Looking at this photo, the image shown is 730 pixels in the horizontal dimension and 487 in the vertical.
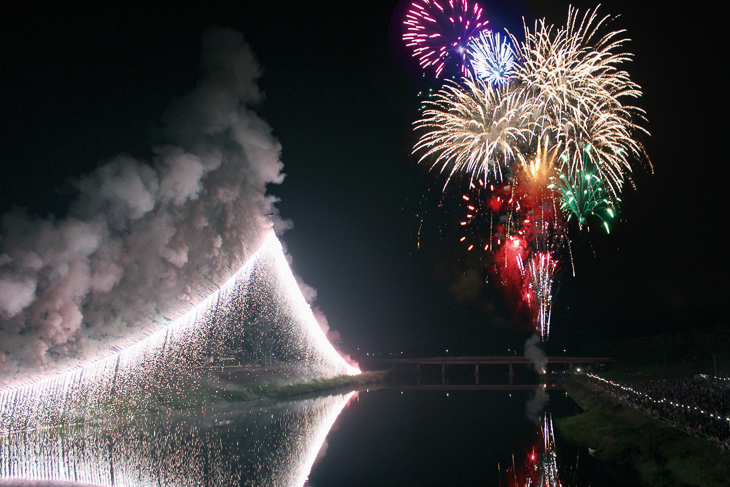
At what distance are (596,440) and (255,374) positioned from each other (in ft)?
103

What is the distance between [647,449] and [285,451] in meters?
11.9

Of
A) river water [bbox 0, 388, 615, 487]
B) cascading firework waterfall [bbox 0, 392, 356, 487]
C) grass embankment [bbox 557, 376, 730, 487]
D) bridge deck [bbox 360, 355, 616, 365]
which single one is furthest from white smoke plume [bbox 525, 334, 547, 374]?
cascading firework waterfall [bbox 0, 392, 356, 487]

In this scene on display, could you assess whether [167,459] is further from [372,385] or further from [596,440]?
[372,385]

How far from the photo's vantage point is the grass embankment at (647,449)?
12.6 meters

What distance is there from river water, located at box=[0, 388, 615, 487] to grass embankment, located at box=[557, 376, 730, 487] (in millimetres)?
995

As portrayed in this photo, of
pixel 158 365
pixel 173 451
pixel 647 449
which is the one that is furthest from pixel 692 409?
pixel 158 365

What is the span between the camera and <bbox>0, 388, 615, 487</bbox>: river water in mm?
14641

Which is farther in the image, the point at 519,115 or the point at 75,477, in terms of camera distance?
the point at 519,115

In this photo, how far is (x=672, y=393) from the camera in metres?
21.2

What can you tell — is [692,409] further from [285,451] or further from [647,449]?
[285,451]

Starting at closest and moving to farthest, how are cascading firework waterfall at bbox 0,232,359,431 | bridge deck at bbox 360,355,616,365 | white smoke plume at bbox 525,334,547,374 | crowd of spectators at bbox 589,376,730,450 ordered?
crowd of spectators at bbox 589,376,730,450 → cascading firework waterfall at bbox 0,232,359,431 → bridge deck at bbox 360,355,616,365 → white smoke plume at bbox 525,334,547,374

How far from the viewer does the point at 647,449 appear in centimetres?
1570

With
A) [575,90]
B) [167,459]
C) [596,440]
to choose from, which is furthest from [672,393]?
[167,459]

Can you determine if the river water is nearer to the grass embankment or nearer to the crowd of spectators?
the grass embankment
